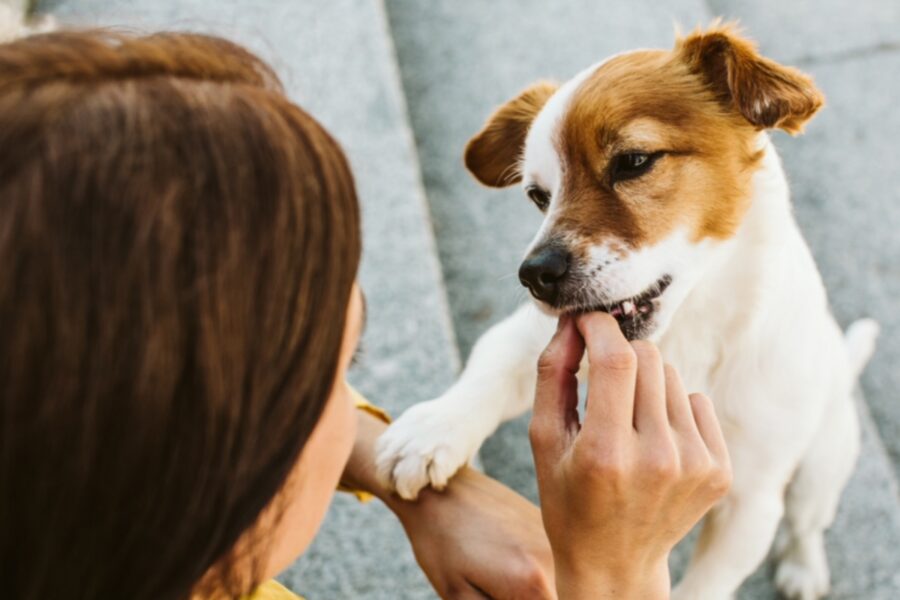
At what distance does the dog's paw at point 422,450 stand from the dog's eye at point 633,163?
0.50 m

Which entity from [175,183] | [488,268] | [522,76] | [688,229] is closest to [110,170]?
[175,183]

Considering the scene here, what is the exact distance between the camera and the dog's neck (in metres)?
1.42

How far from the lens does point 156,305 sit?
65 centimetres

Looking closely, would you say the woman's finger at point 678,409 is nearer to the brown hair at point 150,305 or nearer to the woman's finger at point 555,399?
the woman's finger at point 555,399

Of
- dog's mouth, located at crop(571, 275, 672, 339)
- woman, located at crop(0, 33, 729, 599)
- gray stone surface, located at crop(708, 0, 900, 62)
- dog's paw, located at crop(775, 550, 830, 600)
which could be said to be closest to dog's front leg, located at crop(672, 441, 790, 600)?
dog's mouth, located at crop(571, 275, 672, 339)

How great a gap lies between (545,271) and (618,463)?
16.6 inches

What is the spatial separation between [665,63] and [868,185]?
5.77 feet

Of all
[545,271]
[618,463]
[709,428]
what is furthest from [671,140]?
[618,463]

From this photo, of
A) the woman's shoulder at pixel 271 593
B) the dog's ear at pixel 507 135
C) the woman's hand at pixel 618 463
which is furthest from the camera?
the dog's ear at pixel 507 135

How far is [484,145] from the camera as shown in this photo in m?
1.64

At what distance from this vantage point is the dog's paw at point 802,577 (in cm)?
201

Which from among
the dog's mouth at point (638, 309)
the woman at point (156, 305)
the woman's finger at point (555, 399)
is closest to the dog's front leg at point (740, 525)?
the dog's mouth at point (638, 309)

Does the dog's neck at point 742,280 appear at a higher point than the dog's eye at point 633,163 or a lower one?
lower

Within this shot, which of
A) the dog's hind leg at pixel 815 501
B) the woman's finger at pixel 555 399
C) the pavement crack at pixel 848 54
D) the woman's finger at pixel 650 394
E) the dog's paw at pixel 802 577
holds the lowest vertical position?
the dog's paw at pixel 802 577
